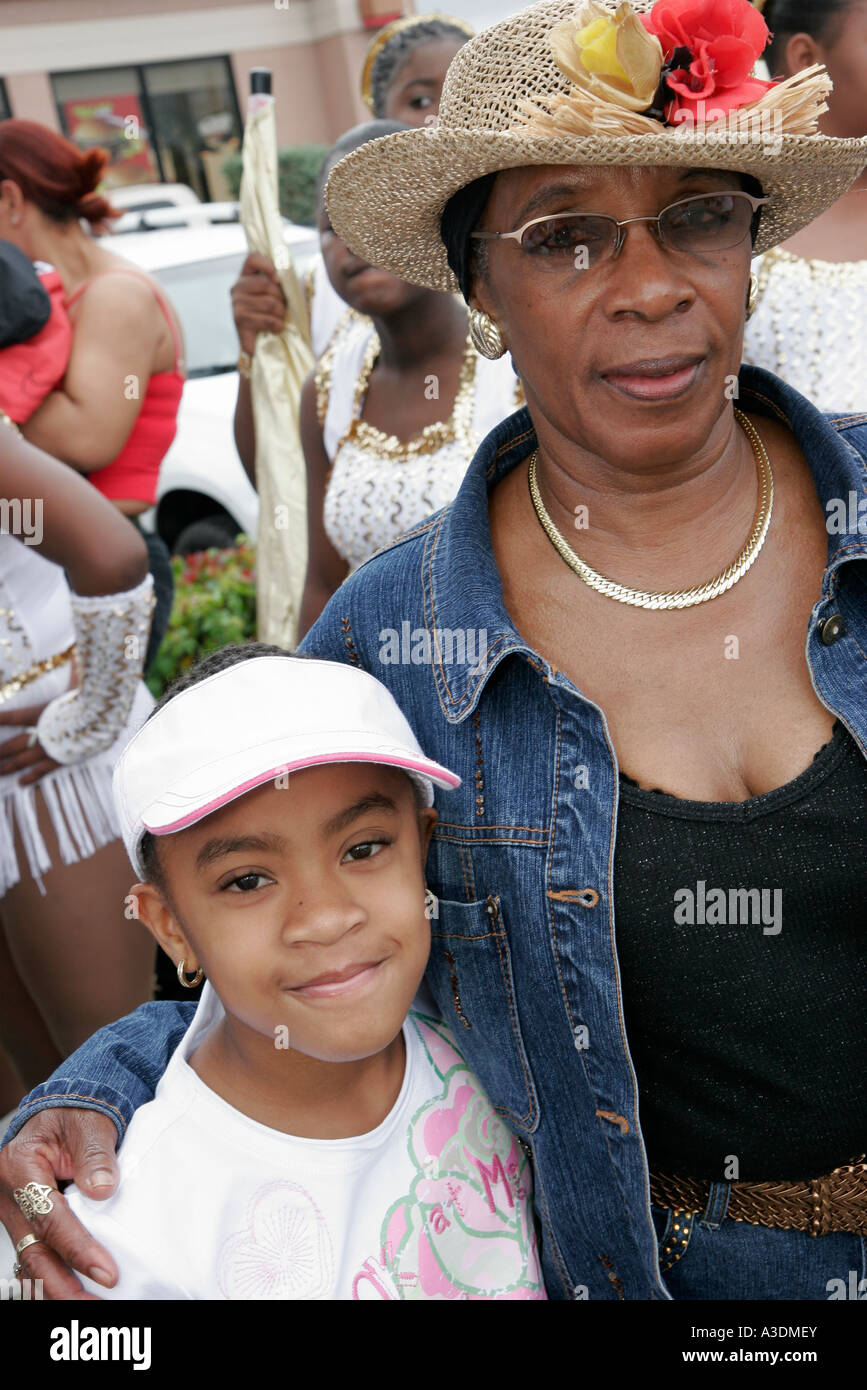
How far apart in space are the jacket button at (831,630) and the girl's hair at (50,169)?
3.02 meters

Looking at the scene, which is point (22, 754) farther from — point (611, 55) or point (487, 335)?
point (611, 55)

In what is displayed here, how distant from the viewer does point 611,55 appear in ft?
5.40

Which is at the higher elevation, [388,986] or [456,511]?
[456,511]

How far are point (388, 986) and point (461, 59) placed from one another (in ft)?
4.03

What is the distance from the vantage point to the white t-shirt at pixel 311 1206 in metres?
1.60

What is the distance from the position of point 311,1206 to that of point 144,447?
9.00ft

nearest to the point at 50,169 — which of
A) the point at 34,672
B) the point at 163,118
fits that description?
the point at 34,672

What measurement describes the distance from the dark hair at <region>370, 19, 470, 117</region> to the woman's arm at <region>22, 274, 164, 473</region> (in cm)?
119

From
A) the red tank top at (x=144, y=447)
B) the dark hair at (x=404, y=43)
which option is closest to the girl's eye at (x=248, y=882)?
the red tank top at (x=144, y=447)

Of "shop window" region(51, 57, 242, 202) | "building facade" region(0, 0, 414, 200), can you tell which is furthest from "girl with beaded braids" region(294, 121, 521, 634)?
"shop window" region(51, 57, 242, 202)

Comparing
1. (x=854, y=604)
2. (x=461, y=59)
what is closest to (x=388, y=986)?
(x=854, y=604)

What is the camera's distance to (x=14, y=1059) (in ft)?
11.2
